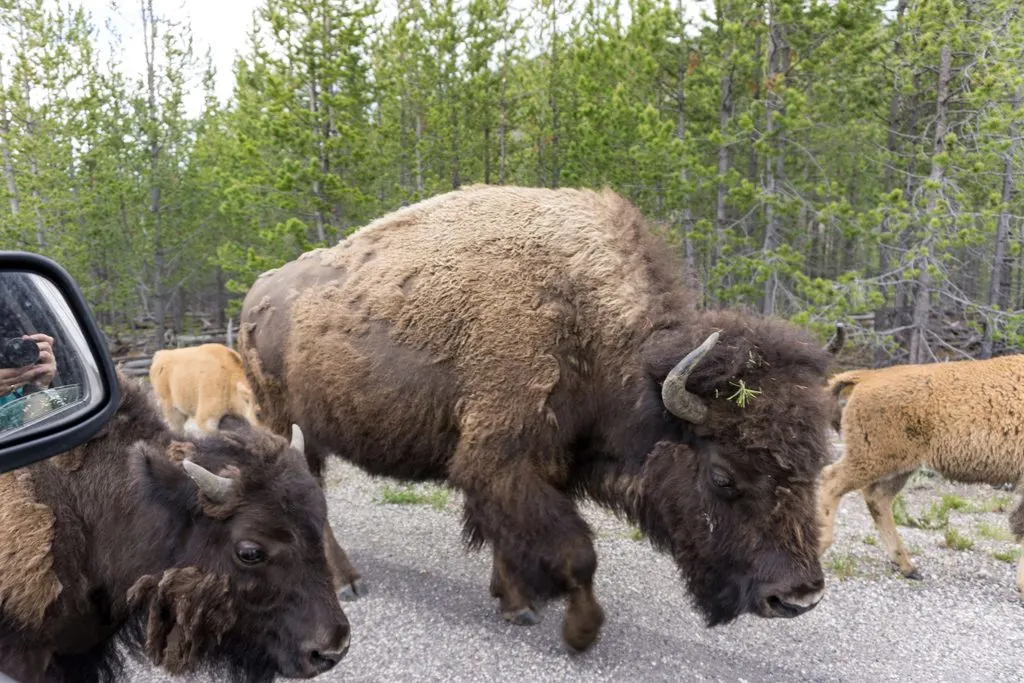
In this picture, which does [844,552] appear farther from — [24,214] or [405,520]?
[24,214]

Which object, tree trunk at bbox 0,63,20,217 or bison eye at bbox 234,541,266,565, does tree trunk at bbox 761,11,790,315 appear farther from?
tree trunk at bbox 0,63,20,217

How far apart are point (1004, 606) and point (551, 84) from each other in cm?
1276

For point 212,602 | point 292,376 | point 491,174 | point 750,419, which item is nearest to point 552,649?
point 750,419

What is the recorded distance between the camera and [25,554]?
8.06ft

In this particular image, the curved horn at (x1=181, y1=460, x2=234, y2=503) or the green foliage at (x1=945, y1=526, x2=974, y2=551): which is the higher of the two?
the curved horn at (x1=181, y1=460, x2=234, y2=503)

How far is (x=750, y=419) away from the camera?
3.52 meters

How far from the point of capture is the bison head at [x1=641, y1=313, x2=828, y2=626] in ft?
11.1

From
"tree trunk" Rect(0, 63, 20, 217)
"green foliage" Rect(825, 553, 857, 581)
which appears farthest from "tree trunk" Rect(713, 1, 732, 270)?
"tree trunk" Rect(0, 63, 20, 217)

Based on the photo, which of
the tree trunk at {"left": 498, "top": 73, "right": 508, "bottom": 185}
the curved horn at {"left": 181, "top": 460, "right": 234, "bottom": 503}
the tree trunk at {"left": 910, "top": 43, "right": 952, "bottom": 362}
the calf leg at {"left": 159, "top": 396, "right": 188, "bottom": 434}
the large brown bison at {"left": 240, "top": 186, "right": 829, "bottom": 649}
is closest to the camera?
the curved horn at {"left": 181, "top": 460, "right": 234, "bottom": 503}

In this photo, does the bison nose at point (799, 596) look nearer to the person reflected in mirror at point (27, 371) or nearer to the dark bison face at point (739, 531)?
the dark bison face at point (739, 531)

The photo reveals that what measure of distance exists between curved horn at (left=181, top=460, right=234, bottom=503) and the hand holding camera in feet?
1.96

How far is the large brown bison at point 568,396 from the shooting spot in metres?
3.51

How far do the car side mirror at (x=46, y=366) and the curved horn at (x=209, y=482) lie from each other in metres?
0.35

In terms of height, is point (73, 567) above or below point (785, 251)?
below
